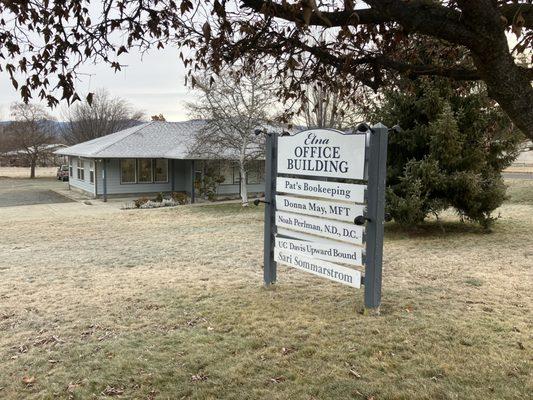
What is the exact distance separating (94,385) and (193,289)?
2.80 meters

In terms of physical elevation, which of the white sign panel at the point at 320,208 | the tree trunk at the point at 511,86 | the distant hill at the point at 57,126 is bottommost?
the white sign panel at the point at 320,208

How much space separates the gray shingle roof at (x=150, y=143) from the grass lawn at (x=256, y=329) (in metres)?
14.6

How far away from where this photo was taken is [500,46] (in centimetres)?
264

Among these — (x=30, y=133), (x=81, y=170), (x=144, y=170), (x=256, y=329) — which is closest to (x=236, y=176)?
(x=144, y=170)

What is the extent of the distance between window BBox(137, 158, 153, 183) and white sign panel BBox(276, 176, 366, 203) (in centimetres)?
1987

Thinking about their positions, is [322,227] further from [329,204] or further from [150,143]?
[150,143]

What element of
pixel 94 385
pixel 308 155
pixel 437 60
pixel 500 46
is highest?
pixel 437 60

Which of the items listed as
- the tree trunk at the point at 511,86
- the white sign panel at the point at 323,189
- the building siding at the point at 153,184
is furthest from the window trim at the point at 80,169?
the tree trunk at the point at 511,86

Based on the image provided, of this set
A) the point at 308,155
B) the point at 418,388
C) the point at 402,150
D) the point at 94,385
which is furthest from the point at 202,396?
the point at 402,150

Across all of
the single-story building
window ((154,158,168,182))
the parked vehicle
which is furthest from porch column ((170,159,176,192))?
the parked vehicle

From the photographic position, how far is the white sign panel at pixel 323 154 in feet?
16.7

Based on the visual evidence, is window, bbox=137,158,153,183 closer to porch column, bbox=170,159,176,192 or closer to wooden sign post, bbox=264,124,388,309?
porch column, bbox=170,159,176,192

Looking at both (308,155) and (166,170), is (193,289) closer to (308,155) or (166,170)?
(308,155)

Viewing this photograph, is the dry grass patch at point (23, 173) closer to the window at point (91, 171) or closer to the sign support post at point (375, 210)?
the window at point (91, 171)
